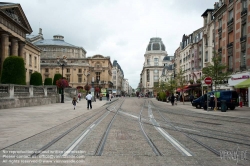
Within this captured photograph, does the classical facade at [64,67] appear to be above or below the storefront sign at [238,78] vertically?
above

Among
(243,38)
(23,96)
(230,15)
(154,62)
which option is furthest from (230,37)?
(154,62)

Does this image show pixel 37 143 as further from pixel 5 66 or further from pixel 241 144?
pixel 5 66

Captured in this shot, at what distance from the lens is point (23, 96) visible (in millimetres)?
27359

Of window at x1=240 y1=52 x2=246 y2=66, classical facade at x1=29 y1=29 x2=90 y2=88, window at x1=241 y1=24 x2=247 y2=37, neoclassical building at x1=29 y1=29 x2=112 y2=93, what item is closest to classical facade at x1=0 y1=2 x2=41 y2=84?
window at x1=241 y1=24 x2=247 y2=37

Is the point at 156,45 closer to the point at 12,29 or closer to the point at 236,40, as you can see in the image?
the point at 12,29

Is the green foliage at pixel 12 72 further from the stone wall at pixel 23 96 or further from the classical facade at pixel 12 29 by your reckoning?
the classical facade at pixel 12 29

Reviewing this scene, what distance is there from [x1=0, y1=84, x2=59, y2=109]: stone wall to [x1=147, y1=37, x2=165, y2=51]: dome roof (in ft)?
418

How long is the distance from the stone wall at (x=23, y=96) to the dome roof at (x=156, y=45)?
12732 cm

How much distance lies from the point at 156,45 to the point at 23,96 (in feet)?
454

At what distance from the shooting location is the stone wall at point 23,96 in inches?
918

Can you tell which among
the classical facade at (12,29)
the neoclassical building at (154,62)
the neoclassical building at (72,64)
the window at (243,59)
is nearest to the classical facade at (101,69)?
the neoclassical building at (72,64)

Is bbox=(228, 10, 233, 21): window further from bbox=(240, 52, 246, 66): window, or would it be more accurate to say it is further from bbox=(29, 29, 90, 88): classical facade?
bbox=(29, 29, 90, 88): classical facade

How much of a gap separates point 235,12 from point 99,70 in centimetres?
8186

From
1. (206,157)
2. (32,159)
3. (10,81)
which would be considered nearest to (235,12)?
(10,81)
